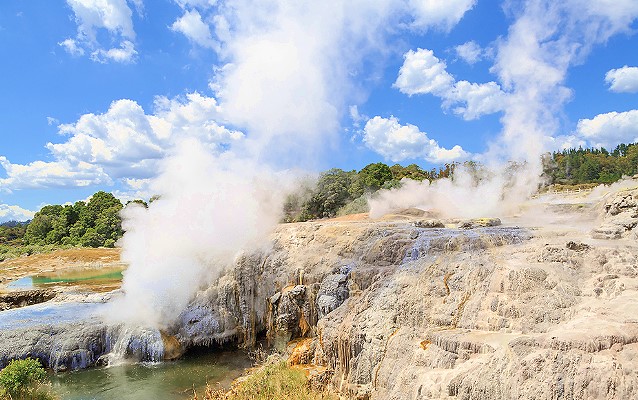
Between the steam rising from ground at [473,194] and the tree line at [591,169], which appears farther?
the tree line at [591,169]

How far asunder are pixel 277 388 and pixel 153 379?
506 centimetres

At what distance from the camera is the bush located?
9.25 meters

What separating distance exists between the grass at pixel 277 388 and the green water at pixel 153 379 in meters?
2.02

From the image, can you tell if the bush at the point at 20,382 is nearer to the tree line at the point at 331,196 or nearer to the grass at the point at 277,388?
the grass at the point at 277,388

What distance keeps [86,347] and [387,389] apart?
10.1 metres

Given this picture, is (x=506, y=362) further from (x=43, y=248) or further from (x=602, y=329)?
(x=43, y=248)

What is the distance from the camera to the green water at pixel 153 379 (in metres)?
11.7

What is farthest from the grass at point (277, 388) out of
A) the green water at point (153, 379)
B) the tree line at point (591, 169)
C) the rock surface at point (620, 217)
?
the tree line at point (591, 169)

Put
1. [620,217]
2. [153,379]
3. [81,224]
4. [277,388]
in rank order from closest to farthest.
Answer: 1. [277,388]
2. [620,217]
3. [153,379]
4. [81,224]

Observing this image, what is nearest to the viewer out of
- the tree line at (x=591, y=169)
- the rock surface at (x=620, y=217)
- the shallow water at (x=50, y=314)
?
the rock surface at (x=620, y=217)

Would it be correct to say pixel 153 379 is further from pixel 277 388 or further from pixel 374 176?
pixel 374 176

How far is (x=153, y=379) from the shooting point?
12633 mm

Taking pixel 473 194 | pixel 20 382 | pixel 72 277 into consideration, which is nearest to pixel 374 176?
pixel 473 194

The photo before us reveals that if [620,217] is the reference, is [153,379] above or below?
below
